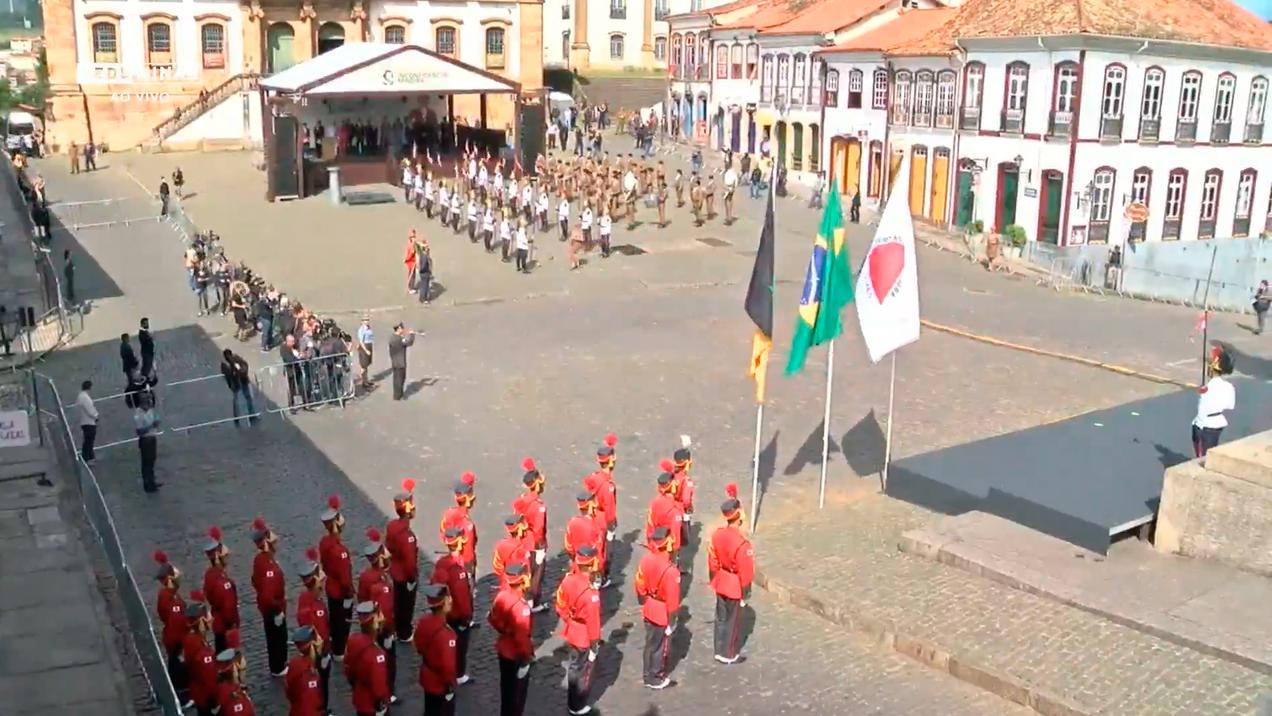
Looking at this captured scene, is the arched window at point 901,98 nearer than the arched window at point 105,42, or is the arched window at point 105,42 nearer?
the arched window at point 901,98

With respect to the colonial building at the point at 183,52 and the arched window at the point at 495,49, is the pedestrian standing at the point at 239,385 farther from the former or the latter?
the arched window at the point at 495,49

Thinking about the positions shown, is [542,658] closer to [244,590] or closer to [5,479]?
[244,590]

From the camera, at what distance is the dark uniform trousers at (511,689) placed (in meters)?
10.2

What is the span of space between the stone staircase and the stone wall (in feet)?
151

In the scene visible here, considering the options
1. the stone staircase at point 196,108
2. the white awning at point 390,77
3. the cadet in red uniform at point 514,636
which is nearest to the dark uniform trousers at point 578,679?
the cadet in red uniform at point 514,636

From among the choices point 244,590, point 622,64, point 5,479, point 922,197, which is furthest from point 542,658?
point 622,64

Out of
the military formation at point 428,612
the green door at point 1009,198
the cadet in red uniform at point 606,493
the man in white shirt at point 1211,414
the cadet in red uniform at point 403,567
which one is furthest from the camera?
the green door at point 1009,198

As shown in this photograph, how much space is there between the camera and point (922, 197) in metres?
41.1

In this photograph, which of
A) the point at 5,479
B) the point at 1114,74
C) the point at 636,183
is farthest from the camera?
the point at 636,183

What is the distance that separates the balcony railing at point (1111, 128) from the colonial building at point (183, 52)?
104ft

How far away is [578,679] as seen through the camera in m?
10.4

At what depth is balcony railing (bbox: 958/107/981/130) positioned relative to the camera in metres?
38.2

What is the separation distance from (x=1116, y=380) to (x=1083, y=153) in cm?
1540

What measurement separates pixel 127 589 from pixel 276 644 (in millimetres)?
1923
